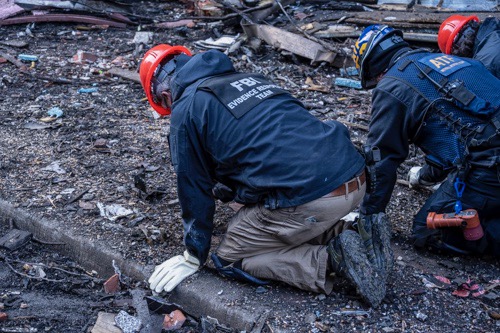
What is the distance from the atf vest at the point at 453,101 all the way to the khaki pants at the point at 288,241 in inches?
36.5

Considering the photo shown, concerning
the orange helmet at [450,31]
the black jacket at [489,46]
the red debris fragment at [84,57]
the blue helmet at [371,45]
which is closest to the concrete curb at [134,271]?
the blue helmet at [371,45]

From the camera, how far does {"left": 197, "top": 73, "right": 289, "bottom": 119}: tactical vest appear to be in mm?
4000

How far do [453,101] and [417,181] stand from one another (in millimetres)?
1287

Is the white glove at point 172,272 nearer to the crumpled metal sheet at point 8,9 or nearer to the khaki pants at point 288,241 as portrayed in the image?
the khaki pants at point 288,241

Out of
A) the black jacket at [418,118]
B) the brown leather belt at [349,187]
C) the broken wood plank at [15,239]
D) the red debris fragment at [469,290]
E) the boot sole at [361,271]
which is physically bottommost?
the broken wood plank at [15,239]

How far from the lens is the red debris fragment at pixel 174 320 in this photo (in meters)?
4.12

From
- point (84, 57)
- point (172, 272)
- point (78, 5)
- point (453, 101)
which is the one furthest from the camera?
point (78, 5)

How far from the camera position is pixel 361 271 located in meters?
3.97

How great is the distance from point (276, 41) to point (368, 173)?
16.9ft

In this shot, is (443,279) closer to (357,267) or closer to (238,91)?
(357,267)

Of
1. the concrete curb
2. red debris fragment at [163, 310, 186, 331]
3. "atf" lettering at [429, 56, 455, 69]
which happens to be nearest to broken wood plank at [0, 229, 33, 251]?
the concrete curb

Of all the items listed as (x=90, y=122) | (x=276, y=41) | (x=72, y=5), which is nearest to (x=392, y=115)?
(x=90, y=122)

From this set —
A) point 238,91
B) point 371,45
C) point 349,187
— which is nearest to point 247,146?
point 238,91

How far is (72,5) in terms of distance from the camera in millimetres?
10484
